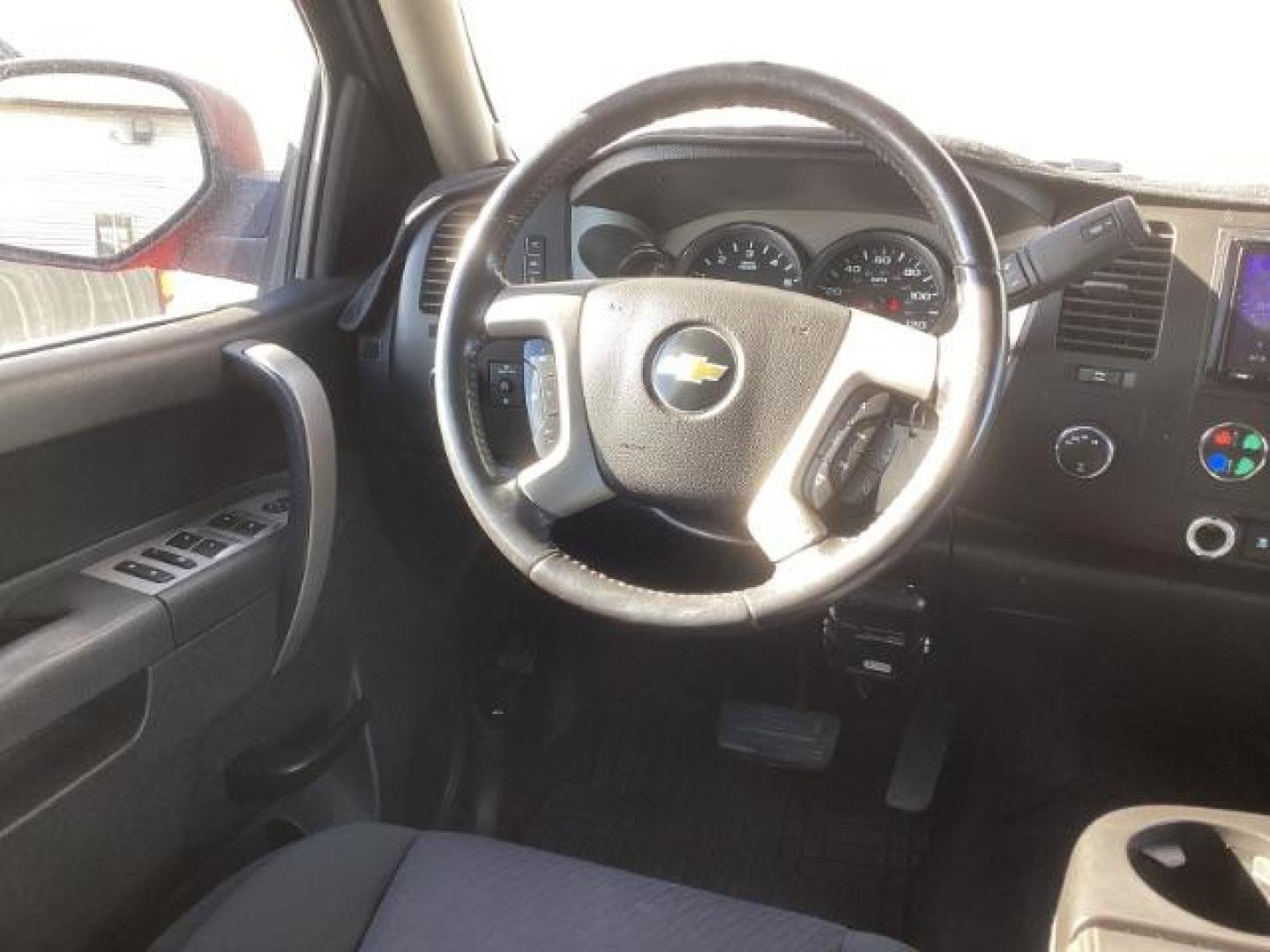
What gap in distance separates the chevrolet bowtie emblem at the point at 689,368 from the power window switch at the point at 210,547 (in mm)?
718

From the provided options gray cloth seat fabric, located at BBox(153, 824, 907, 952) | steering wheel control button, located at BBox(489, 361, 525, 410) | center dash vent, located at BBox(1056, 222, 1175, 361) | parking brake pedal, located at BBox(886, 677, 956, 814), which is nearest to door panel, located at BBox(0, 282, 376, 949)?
gray cloth seat fabric, located at BBox(153, 824, 907, 952)

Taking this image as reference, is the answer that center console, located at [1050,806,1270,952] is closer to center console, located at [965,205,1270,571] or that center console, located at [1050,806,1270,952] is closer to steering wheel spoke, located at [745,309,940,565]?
steering wheel spoke, located at [745,309,940,565]

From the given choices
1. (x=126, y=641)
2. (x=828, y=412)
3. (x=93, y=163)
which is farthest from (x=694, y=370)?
(x=93, y=163)

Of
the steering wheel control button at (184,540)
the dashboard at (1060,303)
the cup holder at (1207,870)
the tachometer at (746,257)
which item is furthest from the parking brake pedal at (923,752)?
the steering wheel control button at (184,540)

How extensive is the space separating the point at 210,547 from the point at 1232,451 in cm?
140

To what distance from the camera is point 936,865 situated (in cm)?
219

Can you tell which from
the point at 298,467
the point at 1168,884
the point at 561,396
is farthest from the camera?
the point at 298,467

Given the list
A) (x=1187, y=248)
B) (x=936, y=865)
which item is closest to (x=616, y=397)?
(x=1187, y=248)

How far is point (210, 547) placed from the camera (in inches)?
67.7

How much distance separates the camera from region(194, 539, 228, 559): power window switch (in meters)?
1.70

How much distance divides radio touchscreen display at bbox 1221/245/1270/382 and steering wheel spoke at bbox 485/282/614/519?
842mm

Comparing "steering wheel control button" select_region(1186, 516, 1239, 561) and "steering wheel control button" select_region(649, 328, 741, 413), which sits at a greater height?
"steering wheel control button" select_region(649, 328, 741, 413)

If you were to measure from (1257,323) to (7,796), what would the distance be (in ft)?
5.29

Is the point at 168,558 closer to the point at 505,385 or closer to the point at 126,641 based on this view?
the point at 126,641
